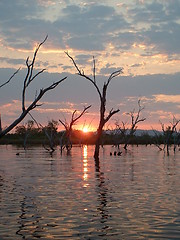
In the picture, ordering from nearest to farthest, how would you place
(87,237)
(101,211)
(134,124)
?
(87,237), (101,211), (134,124)

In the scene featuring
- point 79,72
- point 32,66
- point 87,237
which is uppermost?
point 79,72

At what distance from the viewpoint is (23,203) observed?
42.7ft

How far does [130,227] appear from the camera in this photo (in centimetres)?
980

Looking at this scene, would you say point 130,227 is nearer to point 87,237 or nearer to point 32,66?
point 87,237

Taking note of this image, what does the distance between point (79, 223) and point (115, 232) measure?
3.79 feet

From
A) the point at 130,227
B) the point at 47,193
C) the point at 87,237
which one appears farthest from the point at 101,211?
the point at 47,193

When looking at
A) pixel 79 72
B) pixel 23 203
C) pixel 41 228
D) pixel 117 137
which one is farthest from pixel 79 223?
pixel 117 137

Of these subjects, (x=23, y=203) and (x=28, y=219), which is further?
(x=23, y=203)

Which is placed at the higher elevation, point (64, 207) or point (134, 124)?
point (134, 124)

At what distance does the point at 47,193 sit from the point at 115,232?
6.26m

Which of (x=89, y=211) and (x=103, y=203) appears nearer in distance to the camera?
(x=89, y=211)

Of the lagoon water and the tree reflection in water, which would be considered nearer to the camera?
the lagoon water

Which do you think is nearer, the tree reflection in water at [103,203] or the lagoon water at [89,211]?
the lagoon water at [89,211]

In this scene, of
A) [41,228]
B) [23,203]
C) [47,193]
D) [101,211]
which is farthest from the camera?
[47,193]
